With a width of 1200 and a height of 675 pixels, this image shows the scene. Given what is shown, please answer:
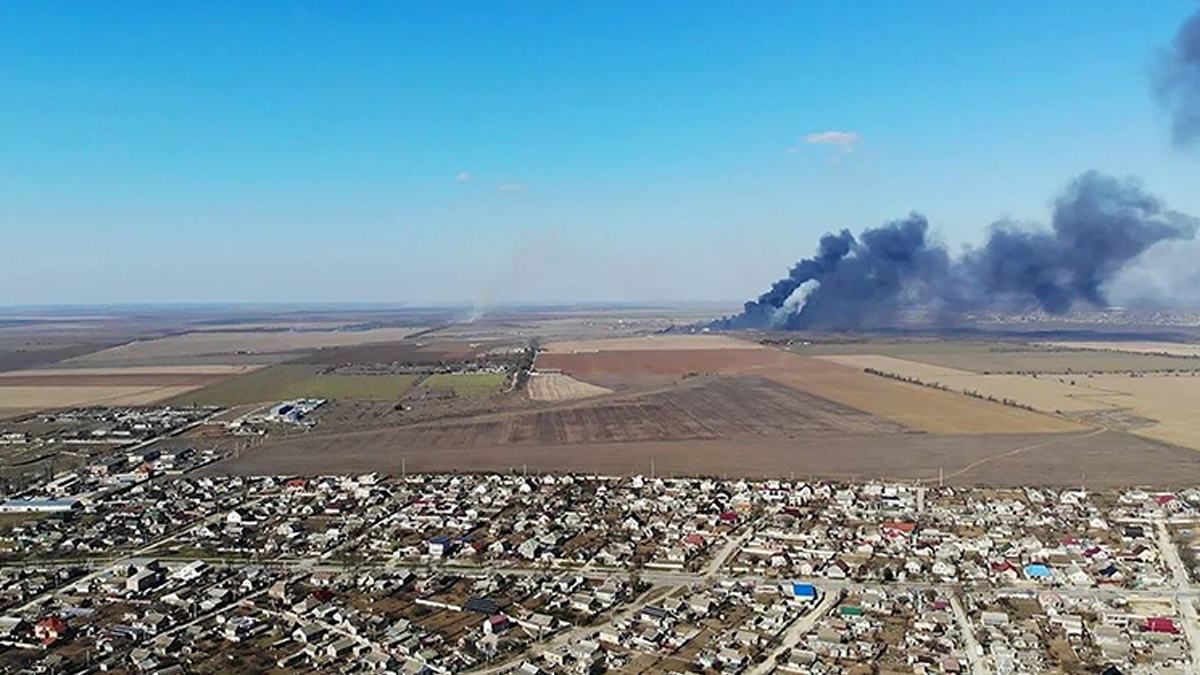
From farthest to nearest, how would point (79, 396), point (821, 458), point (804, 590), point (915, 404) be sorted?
point (79, 396) < point (915, 404) < point (821, 458) < point (804, 590)

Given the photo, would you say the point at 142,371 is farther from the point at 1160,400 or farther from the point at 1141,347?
the point at 1141,347

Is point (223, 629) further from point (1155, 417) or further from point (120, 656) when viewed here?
point (1155, 417)

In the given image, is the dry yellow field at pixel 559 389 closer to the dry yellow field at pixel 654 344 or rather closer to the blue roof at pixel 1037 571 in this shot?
the dry yellow field at pixel 654 344

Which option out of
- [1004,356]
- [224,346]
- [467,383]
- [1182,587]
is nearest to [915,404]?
[1182,587]

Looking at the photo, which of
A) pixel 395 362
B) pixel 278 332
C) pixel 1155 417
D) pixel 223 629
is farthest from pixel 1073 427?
pixel 278 332

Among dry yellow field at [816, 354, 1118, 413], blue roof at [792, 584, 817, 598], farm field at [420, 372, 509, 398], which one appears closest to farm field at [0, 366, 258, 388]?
farm field at [420, 372, 509, 398]

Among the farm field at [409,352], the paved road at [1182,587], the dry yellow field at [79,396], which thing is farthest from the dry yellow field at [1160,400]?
the dry yellow field at [79,396]
